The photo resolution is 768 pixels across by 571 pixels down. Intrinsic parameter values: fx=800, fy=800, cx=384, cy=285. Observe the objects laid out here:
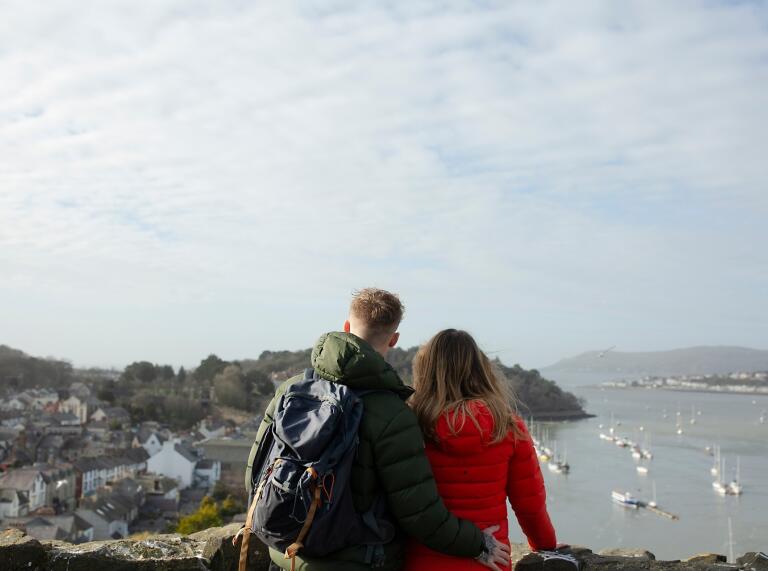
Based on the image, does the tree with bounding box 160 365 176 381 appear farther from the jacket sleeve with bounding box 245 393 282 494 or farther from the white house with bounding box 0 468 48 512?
the jacket sleeve with bounding box 245 393 282 494

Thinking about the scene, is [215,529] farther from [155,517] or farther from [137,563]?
[155,517]

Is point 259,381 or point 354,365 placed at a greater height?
point 354,365

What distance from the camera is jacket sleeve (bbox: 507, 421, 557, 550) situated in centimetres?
237

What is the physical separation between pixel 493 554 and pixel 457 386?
0.48 m

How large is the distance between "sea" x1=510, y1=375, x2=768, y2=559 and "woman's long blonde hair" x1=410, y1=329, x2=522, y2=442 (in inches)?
221

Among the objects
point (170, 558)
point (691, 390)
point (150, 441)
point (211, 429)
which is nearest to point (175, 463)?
point (150, 441)

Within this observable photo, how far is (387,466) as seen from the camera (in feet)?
7.02

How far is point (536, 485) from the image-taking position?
2436 mm

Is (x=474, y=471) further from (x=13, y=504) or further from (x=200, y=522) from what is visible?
(x=13, y=504)

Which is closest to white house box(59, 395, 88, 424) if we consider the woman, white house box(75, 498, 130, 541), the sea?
white house box(75, 498, 130, 541)

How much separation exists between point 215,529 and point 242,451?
42.1 m

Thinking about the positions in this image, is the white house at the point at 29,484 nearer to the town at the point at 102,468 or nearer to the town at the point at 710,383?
the town at the point at 102,468

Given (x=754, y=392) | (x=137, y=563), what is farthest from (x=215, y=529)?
(x=754, y=392)

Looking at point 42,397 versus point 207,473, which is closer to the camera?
point 207,473
